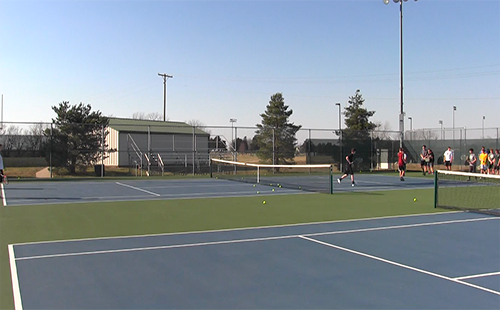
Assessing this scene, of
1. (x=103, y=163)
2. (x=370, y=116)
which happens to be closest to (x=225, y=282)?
(x=103, y=163)

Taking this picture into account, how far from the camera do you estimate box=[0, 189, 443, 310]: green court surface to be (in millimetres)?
8664

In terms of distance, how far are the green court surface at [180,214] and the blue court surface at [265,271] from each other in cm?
81

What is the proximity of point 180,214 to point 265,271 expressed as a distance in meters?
5.44

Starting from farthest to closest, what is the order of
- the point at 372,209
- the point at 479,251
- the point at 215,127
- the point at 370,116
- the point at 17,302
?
the point at 370,116 → the point at 215,127 → the point at 372,209 → the point at 479,251 → the point at 17,302

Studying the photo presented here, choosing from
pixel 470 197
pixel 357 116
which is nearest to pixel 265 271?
pixel 470 197

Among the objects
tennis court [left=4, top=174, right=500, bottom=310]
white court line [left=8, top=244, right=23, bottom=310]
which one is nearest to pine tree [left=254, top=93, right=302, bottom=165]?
tennis court [left=4, top=174, right=500, bottom=310]

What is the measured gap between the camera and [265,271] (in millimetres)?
5871

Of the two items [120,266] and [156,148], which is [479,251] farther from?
[156,148]

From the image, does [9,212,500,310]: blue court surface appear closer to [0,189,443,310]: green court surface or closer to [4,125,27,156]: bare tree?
[0,189,443,310]: green court surface

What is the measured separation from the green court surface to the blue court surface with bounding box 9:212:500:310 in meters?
0.81

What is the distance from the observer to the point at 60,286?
16.9 feet

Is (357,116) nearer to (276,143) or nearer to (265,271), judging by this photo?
(276,143)

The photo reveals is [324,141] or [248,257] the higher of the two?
[324,141]

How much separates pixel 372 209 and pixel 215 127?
16.1m
